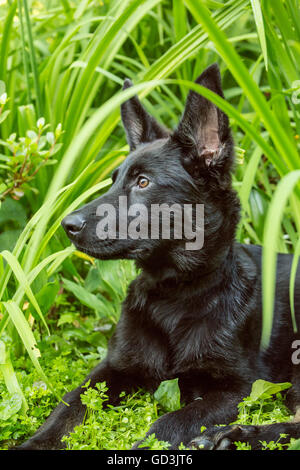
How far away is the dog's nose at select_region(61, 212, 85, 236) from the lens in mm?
1865

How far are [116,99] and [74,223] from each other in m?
0.67

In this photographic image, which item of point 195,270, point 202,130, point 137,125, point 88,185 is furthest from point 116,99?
point 88,185

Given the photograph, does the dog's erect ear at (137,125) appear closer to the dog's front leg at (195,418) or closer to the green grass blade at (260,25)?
the green grass blade at (260,25)

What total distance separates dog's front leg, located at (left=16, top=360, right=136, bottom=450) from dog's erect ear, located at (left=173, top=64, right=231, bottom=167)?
844 millimetres

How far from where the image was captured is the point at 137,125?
2.25m

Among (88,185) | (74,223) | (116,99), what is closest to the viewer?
(116,99)

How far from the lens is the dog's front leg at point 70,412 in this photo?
5.84 feet

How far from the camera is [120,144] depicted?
304 cm

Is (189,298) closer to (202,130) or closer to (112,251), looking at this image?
(112,251)

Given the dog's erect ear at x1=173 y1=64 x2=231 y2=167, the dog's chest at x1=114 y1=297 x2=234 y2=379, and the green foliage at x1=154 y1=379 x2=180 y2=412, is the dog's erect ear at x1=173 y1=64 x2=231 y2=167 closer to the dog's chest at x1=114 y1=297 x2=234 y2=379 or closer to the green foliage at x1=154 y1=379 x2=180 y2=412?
the dog's chest at x1=114 y1=297 x2=234 y2=379
